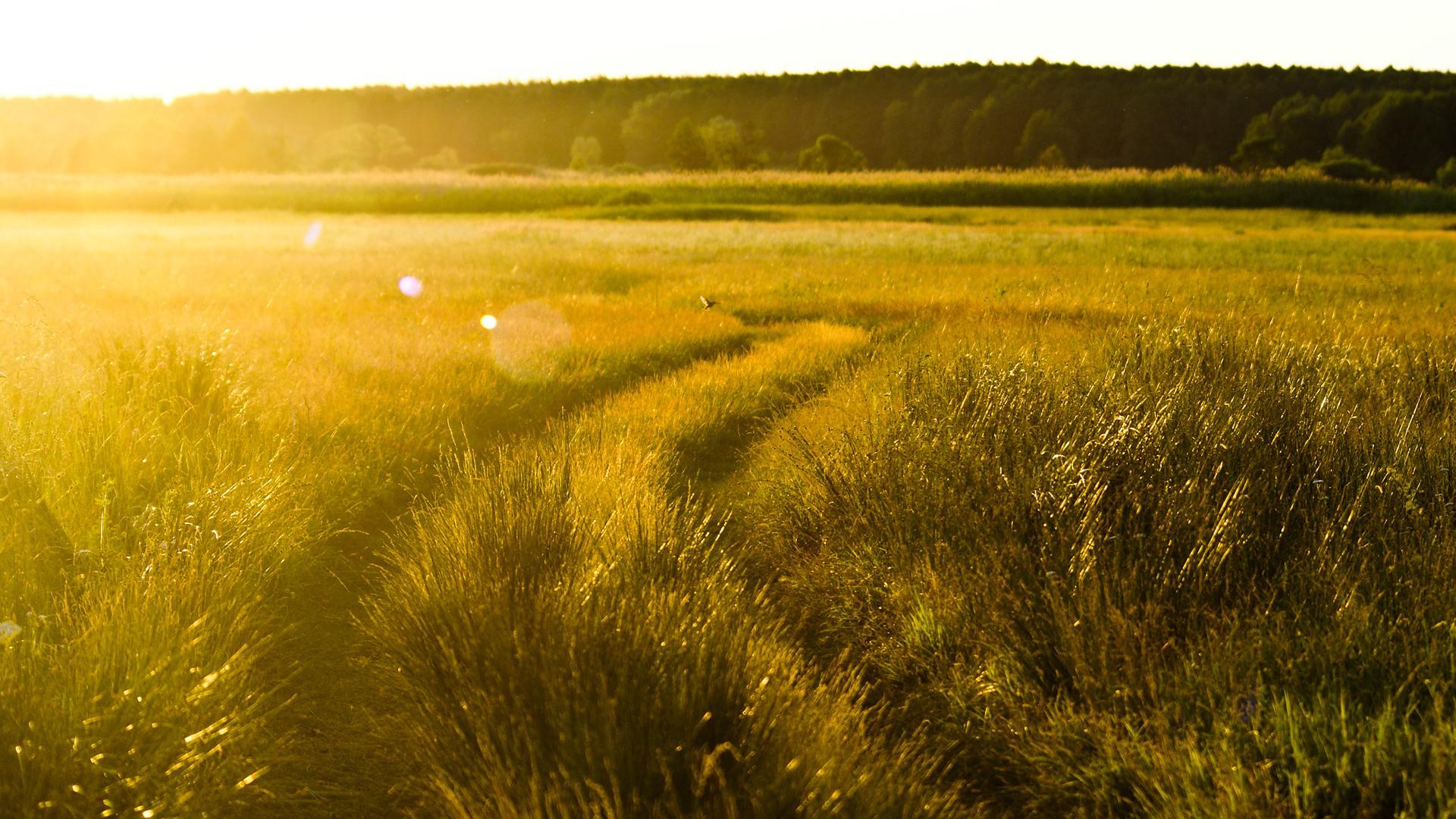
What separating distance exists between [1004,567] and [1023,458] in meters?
0.78

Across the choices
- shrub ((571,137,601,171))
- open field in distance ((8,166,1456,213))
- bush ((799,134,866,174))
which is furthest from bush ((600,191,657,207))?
shrub ((571,137,601,171))

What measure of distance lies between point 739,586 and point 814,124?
11391cm

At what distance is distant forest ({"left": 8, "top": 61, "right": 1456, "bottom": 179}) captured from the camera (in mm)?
72438

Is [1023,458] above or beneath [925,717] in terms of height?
above

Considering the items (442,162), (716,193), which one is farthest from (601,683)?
(442,162)

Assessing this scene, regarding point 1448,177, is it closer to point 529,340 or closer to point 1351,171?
point 1351,171

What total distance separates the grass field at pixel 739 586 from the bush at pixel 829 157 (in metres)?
60.7

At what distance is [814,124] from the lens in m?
112

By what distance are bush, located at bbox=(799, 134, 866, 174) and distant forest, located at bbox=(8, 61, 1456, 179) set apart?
0.17 m

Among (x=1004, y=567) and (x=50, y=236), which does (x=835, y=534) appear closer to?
(x=1004, y=567)

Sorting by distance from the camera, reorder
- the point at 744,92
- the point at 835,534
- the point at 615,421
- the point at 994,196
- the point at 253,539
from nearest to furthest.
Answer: the point at 253,539, the point at 835,534, the point at 615,421, the point at 994,196, the point at 744,92

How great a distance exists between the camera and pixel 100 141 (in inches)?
3174

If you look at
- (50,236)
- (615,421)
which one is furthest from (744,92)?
(615,421)

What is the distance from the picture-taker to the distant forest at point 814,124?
72.4 metres
